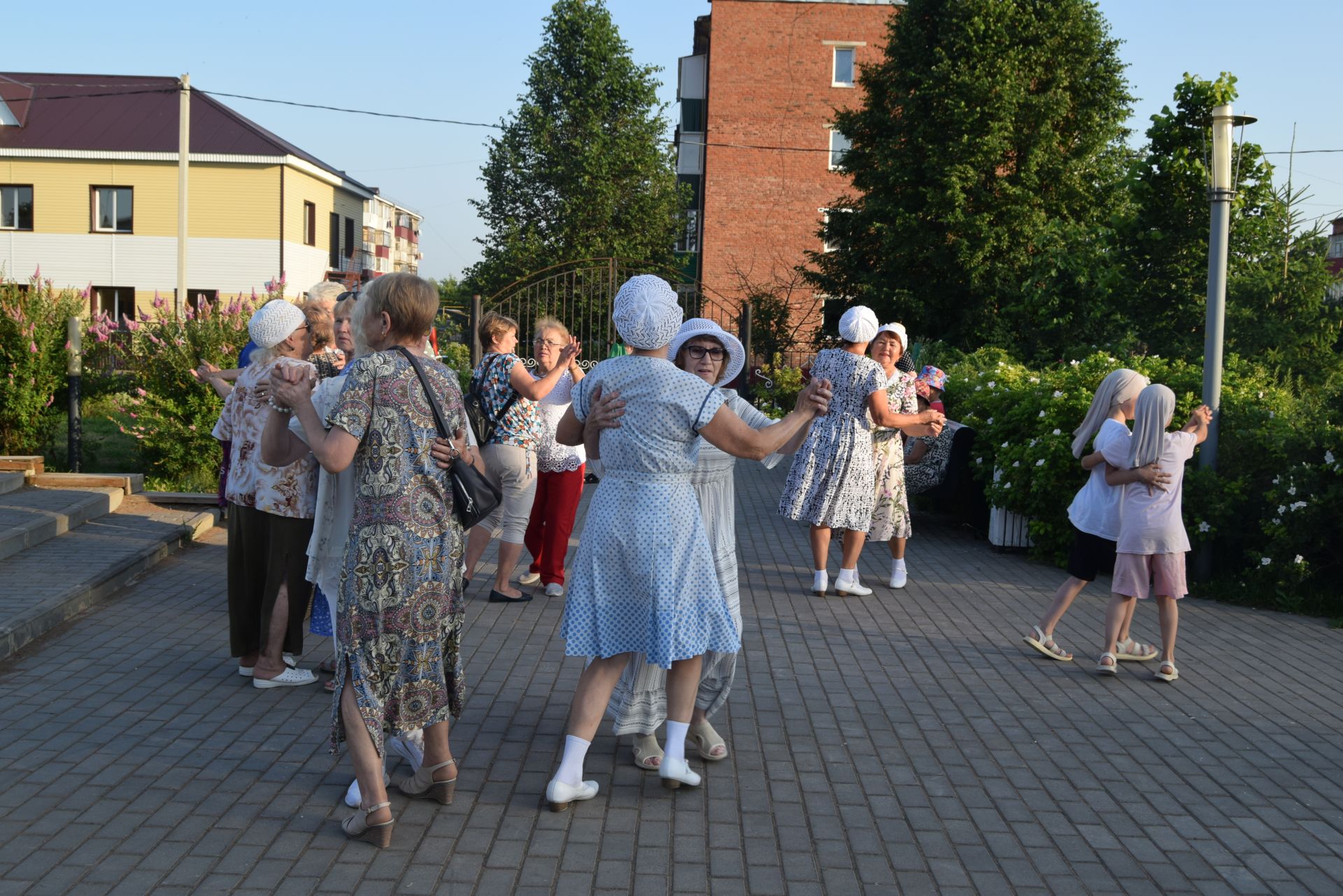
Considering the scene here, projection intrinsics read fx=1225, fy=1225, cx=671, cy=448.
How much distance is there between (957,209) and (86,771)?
69.9 ft

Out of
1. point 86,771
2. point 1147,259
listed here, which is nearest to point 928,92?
point 1147,259

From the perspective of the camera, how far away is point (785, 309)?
24438mm

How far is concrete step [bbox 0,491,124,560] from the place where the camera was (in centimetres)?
872

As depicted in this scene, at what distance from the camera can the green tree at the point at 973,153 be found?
2362 centimetres

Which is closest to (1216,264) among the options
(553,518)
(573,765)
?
(553,518)

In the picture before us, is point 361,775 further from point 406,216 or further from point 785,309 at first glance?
point 406,216

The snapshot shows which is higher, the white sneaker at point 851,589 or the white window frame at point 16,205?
the white window frame at point 16,205

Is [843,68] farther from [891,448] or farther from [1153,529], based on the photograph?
[1153,529]

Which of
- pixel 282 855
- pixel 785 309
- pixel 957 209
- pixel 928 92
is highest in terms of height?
pixel 928 92

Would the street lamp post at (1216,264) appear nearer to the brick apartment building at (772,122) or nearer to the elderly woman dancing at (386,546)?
the elderly woman dancing at (386,546)

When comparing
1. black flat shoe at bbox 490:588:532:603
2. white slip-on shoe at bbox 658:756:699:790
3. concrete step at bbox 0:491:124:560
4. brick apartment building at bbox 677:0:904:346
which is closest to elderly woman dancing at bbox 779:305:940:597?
black flat shoe at bbox 490:588:532:603

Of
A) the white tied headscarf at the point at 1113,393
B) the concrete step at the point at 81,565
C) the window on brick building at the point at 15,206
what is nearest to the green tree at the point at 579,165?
the window on brick building at the point at 15,206

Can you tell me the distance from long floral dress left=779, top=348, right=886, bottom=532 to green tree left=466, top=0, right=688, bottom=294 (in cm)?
3376

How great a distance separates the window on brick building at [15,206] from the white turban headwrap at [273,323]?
1589 inches
